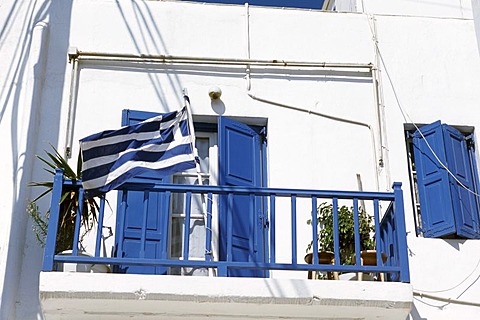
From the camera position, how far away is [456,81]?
10.5 metres

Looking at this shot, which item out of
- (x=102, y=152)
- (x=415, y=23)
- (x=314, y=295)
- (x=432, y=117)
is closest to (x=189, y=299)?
(x=314, y=295)

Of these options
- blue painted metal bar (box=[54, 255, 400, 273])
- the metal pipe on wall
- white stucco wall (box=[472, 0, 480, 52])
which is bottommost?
blue painted metal bar (box=[54, 255, 400, 273])

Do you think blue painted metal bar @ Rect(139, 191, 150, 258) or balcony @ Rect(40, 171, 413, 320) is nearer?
balcony @ Rect(40, 171, 413, 320)

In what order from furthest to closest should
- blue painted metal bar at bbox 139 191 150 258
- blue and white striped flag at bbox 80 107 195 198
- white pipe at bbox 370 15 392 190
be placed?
white pipe at bbox 370 15 392 190
blue and white striped flag at bbox 80 107 195 198
blue painted metal bar at bbox 139 191 150 258

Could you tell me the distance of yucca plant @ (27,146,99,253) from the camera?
8.50 m

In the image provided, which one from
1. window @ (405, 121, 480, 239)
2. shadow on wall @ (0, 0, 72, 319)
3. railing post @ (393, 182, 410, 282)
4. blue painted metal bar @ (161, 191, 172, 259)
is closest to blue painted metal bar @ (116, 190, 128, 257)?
blue painted metal bar @ (161, 191, 172, 259)

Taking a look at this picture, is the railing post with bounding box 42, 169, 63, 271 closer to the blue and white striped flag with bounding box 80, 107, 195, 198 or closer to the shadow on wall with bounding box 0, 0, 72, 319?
the blue and white striped flag with bounding box 80, 107, 195, 198

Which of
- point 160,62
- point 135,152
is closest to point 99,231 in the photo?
point 135,152

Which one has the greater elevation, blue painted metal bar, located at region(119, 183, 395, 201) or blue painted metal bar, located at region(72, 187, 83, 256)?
blue painted metal bar, located at region(119, 183, 395, 201)

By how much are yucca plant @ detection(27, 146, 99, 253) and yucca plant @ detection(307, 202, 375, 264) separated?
2.34m

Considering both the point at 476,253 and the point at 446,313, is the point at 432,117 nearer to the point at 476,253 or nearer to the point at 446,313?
the point at 476,253

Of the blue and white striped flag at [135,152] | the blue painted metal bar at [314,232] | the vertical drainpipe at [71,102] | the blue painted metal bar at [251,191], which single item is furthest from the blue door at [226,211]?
the blue painted metal bar at [314,232]

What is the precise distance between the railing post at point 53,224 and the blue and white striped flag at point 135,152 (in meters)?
0.24

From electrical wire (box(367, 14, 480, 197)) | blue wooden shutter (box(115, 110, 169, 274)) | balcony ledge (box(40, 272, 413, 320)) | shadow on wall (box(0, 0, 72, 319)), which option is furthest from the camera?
electrical wire (box(367, 14, 480, 197))
